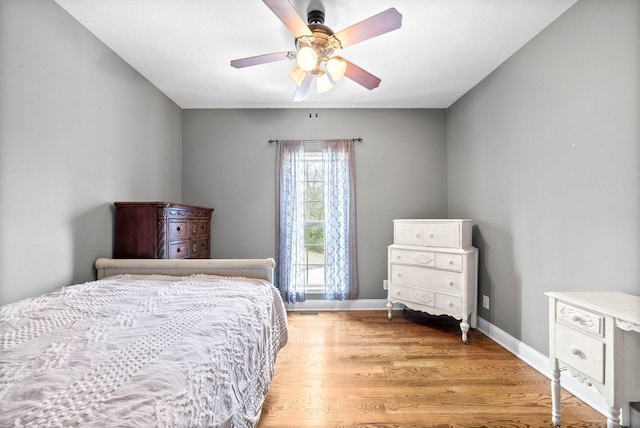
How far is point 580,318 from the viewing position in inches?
54.1

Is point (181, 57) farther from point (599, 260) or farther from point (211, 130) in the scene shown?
point (599, 260)

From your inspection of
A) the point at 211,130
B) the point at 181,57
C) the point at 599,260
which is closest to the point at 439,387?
the point at 599,260

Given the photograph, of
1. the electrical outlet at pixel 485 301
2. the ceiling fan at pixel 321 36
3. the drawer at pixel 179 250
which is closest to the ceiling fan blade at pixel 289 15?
the ceiling fan at pixel 321 36

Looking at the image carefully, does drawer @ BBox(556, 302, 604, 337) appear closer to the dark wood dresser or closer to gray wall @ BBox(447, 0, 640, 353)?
gray wall @ BBox(447, 0, 640, 353)

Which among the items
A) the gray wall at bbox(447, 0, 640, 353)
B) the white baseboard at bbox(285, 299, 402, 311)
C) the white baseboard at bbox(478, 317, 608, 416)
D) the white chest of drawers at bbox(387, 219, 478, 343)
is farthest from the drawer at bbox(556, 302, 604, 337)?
the white baseboard at bbox(285, 299, 402, 311)

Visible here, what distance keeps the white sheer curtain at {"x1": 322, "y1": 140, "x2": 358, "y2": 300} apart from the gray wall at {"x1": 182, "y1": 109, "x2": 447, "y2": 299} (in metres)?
0.12

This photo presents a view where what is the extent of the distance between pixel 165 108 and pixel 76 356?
9.88 feet

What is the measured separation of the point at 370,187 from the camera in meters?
3.56

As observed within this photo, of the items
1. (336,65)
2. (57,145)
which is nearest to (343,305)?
(336,65)

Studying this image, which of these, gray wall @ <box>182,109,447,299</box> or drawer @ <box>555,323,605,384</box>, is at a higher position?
gray wall @ <box>182,109,447,299</box>

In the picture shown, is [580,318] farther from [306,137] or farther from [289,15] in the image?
[306,137]

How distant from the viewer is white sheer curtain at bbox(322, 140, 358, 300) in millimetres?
3477

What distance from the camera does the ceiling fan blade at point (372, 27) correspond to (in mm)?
1497

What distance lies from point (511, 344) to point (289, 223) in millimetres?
2484
